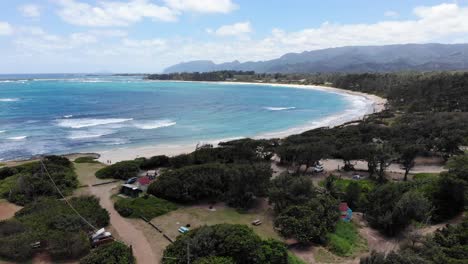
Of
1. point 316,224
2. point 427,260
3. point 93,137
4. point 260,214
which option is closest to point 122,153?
point 93,137

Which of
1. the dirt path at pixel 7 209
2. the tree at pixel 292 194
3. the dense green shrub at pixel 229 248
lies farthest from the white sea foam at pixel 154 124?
the dense green shrub at pixel 229 248

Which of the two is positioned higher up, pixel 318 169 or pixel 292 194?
pixel 292 194

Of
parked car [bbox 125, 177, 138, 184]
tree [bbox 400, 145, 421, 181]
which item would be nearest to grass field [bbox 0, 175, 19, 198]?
parked car [bbox 125, 177, 138, 184]

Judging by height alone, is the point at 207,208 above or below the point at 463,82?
below

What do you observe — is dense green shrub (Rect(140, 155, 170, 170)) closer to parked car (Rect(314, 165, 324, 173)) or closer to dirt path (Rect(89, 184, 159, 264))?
dirt path (Rect(89, 184, 159, 264))

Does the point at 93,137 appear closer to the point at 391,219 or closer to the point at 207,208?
the point at 207,208

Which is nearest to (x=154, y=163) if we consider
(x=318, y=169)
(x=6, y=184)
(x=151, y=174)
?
(x=151, y=174)

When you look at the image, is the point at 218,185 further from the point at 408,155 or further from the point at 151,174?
the point at 408,155
